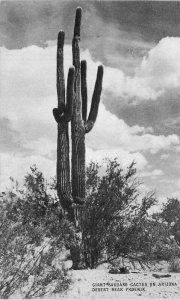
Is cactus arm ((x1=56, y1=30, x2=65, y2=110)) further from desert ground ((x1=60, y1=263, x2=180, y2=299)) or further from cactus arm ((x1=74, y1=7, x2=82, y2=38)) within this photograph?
desert ground ((x1=60, y1=263, x2=180, y2=299))

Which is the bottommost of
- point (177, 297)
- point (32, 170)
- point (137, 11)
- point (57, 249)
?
point (177, 297)

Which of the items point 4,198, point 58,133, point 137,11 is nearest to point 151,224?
point 58,133

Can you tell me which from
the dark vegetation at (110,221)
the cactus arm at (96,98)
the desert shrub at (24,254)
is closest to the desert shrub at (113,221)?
the dark vegetation at (110,221)

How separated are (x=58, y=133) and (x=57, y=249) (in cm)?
555

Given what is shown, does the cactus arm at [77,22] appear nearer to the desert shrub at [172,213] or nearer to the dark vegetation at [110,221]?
the dark vegetation at [110,221]

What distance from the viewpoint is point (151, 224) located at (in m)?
10.5

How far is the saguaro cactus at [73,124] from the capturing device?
961cm

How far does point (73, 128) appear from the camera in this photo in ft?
33.6

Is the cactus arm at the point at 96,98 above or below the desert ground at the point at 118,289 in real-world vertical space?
above

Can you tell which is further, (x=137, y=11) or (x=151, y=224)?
(x=151, y=224)

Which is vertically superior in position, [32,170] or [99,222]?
[32,170]

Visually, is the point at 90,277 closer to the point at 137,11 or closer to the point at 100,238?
the point at 100,238

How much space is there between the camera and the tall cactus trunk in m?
9.52

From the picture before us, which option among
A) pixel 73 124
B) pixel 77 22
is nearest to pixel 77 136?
pixel 73 124
